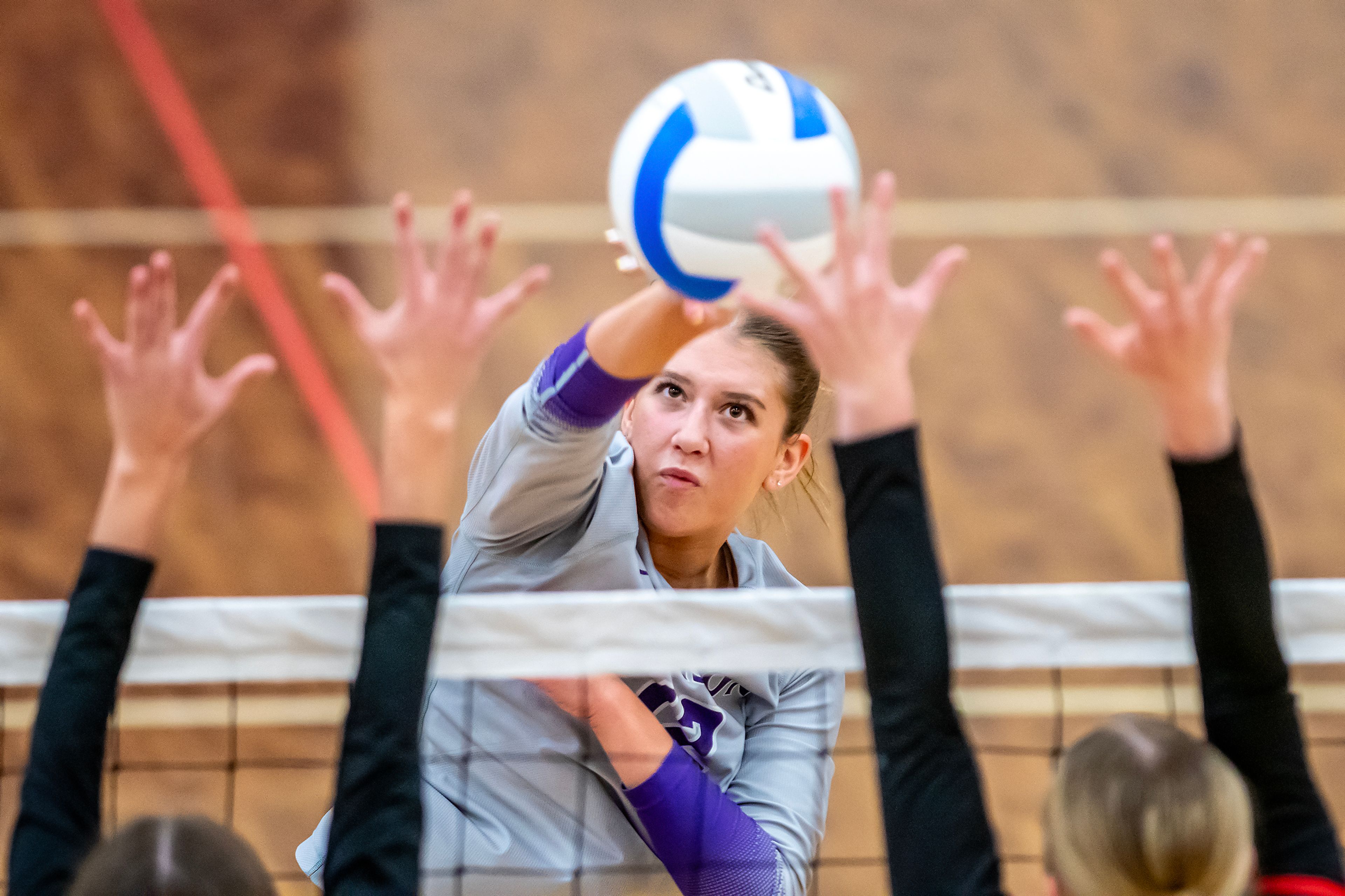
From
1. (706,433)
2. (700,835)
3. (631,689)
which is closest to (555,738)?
(631,689)

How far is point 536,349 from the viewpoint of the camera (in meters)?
5.84

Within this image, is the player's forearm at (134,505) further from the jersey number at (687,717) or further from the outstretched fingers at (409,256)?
the jersey number at (687,717)

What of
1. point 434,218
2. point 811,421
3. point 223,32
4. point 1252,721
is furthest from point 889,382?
point 223,32

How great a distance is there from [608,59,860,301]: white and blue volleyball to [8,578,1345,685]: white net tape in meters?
0.41

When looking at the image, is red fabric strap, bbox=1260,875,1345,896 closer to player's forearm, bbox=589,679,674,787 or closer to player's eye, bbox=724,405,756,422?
player's forearm, bbox=589,679,674,787

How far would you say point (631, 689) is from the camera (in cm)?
191

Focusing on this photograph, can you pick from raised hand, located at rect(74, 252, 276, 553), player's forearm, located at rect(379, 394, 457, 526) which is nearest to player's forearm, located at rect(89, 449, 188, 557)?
raised hand, located at rect(74, 252, 276, 553)

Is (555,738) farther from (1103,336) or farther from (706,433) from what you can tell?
(1103,336)

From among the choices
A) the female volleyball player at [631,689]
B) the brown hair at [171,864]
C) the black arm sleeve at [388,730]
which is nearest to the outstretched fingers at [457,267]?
the black arm sleeve at [388,730]

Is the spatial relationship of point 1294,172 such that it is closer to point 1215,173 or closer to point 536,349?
point 1215,173

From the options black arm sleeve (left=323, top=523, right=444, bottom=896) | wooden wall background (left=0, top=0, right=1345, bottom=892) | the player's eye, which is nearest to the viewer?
black arm sleeve (left=323, top=523, right=444, bottom=896)

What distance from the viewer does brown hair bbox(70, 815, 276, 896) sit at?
3.45 feet

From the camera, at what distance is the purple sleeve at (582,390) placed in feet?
5.52

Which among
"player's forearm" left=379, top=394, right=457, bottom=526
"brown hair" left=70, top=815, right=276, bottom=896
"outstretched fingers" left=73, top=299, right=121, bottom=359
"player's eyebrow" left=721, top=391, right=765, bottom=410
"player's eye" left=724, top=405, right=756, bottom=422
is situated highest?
"player's eyebrow" left=721, top=391, right=765, bottom=410
